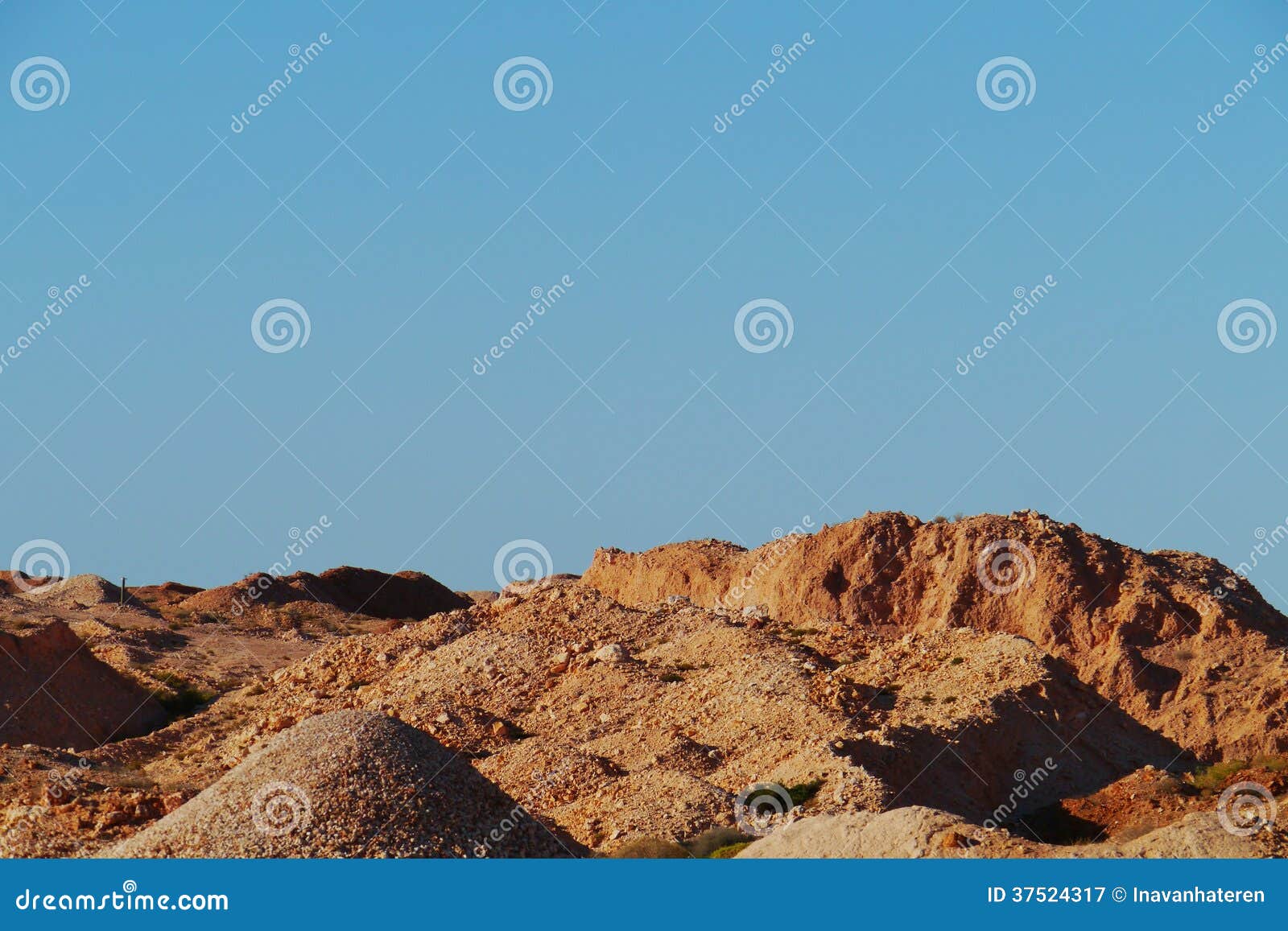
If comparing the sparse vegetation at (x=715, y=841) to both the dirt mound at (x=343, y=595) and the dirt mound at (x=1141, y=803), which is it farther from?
the dirt mound at (x=343, y=595)

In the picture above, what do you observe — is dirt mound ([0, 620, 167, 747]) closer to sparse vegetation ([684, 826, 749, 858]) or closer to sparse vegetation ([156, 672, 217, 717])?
sparse vegetation ([156, 672, 217, 717])

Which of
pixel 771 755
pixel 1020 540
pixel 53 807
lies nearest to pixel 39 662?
pixel 53 807

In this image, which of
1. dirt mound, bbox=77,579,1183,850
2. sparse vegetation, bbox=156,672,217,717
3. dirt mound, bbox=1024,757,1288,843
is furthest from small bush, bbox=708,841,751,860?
sparse vegetation, bbox=156,672,217,717

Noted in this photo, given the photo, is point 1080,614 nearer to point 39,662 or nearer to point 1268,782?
point 1268,782

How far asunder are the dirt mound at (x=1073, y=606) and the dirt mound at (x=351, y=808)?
37.7 feet

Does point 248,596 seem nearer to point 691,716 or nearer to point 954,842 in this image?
point 691,716

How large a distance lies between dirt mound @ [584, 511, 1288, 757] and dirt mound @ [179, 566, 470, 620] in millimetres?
23013

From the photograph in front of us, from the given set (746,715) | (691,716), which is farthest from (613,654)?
(746,715)

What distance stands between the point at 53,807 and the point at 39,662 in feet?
43.8

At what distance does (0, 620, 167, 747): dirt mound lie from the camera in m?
31.2

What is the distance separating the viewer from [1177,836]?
648 inches

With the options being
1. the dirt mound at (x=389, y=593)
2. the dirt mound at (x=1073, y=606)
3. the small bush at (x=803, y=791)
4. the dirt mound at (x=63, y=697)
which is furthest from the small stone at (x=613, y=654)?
the dirt mound at (x=389, y=593)

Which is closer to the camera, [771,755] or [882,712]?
[771,755]

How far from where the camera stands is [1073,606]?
3108cm
